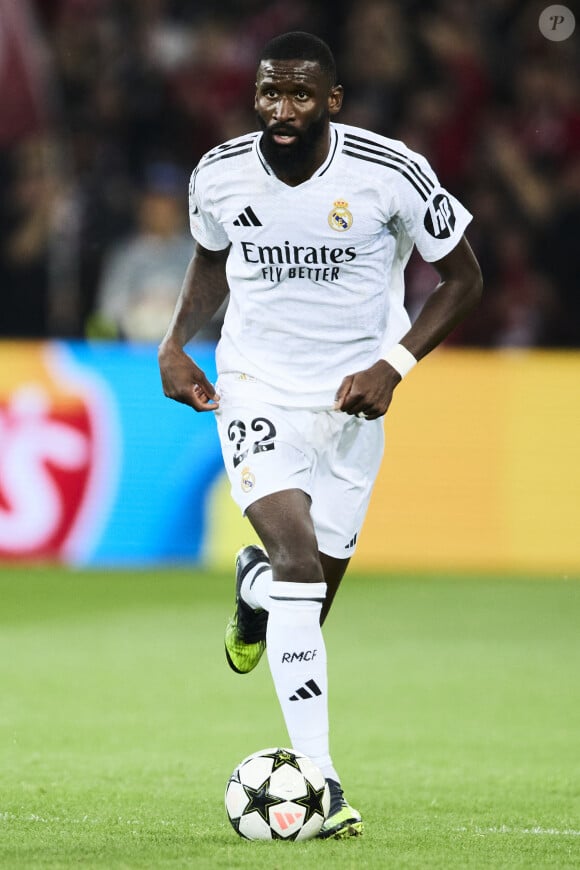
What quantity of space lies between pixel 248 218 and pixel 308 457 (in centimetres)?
78

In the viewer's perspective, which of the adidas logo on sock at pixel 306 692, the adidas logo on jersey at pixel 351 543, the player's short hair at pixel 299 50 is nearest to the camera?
the adidas logo on sock at pixel 306 692

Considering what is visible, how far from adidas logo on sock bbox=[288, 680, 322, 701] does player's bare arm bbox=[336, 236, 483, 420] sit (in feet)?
2.74

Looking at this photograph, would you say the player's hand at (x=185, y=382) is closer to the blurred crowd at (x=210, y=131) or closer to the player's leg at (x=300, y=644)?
the player's leg at (x=300, y=644)

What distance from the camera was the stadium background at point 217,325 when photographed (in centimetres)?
1205

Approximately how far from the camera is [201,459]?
39.5 ft

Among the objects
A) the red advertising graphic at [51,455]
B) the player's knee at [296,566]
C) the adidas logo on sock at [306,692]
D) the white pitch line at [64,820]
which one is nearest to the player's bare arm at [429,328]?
the player's knee at [296,566]

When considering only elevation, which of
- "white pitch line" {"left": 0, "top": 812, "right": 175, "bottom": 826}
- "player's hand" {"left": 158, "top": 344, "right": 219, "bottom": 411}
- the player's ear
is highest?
the player's ear

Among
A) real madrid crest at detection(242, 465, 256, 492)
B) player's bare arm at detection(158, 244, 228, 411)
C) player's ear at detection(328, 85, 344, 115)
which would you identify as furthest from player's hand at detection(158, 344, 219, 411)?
player's ear at detection(328, 85, 344, 115)

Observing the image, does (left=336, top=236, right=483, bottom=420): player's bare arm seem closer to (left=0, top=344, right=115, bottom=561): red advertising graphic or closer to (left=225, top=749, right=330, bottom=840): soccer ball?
(left=225, top=749, right=330, bottom=840): soccer ball

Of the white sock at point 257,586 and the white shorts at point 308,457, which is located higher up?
the white shorts at point 308,457

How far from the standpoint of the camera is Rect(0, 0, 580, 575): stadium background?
39.5 feet

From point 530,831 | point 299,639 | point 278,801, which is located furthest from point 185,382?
point 530,831

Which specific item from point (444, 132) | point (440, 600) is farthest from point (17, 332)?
point (440, 600)

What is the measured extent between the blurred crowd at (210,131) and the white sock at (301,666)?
734 centimetres
